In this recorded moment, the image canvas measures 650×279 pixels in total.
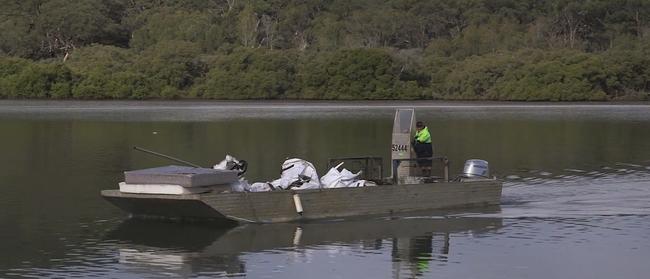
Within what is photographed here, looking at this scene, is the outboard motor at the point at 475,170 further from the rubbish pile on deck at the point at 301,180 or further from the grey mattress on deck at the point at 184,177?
the grey mattress on deck at the point at 184,177

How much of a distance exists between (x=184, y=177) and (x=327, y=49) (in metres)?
91.7

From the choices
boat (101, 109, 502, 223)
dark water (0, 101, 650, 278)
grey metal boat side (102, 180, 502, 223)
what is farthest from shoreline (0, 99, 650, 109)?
grey metal boat side (102, 180, 502, 223)

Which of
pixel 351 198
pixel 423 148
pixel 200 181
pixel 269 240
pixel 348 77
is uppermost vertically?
pixel 348 77

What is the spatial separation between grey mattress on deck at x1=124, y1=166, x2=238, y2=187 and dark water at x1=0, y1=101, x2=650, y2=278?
0.85 metres

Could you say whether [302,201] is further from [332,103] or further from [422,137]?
[332,103]

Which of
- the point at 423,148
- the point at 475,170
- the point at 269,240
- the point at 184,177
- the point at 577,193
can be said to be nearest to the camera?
the point at 269,240

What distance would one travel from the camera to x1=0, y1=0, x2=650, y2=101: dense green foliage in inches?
3738

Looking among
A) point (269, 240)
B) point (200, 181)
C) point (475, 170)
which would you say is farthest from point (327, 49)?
point (269, 240)

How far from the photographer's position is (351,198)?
67.9ft

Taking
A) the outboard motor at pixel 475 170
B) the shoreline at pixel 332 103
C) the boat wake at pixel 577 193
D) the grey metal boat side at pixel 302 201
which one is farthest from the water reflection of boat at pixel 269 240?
the shoreline at pixel 332 103

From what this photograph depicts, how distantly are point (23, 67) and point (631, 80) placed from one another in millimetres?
46758

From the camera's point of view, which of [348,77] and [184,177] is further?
[348,77]

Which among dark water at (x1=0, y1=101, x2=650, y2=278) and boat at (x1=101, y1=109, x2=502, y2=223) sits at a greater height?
boat at (x1=101, y1=109, x2=502, y2=223)

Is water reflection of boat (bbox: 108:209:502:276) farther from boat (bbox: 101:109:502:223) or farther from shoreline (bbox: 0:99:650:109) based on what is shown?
shoreline (bbox: 0:99:650:109)
